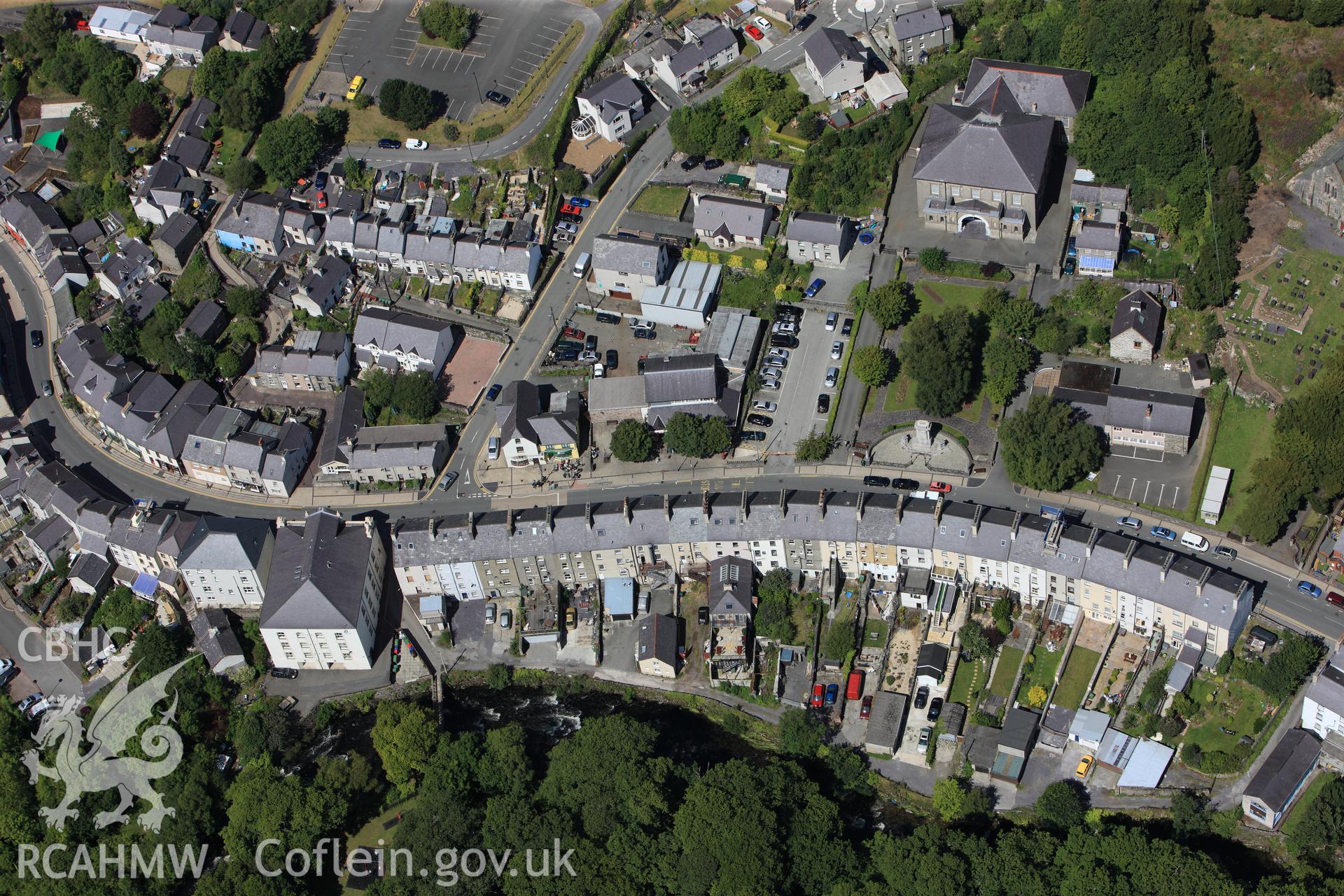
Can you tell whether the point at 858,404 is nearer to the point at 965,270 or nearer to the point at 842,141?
the point at 965,270

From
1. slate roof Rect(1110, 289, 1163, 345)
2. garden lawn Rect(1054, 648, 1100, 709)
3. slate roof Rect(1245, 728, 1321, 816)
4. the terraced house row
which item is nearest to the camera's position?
slate roof Rect(1245, 728, 1321, 816)

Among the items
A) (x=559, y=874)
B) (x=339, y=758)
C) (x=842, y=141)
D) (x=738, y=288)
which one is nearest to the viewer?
Result: (x=559, y=874)

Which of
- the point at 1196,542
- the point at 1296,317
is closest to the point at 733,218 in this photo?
the point at 1296,317

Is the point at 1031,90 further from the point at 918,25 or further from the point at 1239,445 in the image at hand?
the point at 1239,445

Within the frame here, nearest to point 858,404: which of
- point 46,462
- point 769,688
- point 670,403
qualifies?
point 670,403

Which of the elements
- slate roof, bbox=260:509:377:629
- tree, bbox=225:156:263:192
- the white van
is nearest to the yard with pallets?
the white van

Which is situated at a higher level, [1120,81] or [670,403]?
[1120,81]

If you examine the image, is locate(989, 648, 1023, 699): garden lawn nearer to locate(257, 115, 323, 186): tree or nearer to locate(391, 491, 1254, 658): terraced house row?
locate(391, 491, 1254, 658): terraced house row
